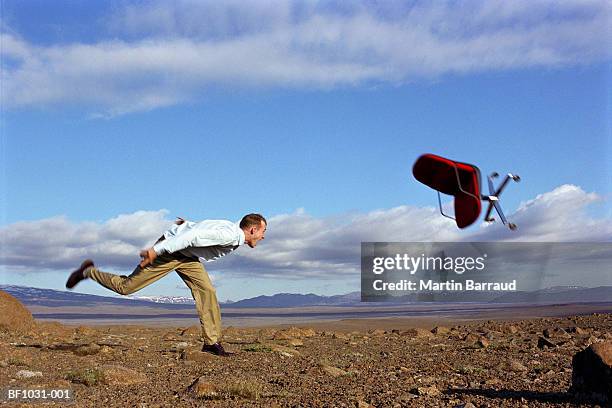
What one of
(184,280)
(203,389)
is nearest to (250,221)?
(184,280)

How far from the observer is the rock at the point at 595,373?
691cm

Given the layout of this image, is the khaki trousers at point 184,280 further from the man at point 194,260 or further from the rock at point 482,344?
the rock at point 482,344

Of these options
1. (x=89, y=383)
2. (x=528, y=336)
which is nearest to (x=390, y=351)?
(x=528, y=336)

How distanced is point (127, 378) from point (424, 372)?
3.66m

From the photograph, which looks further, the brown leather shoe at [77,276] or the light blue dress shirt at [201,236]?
the brown leather shoe at [77,276]

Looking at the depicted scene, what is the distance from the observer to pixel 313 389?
8.28 meters

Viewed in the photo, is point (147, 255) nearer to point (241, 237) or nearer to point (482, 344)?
point (241, 237)

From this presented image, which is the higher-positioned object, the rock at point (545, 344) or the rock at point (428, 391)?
the rock at point (545, 344)

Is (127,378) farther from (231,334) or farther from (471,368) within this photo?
(231,334)

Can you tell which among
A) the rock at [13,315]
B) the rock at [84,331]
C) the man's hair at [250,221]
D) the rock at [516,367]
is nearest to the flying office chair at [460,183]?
the rock at [516,367]

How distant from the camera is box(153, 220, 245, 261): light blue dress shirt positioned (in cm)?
985

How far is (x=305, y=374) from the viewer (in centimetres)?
942

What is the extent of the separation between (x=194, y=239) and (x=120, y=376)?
1964 millimetres

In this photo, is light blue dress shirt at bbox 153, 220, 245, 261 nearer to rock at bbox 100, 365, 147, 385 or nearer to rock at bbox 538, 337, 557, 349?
rock at bbox 100, 365, 147, 385
